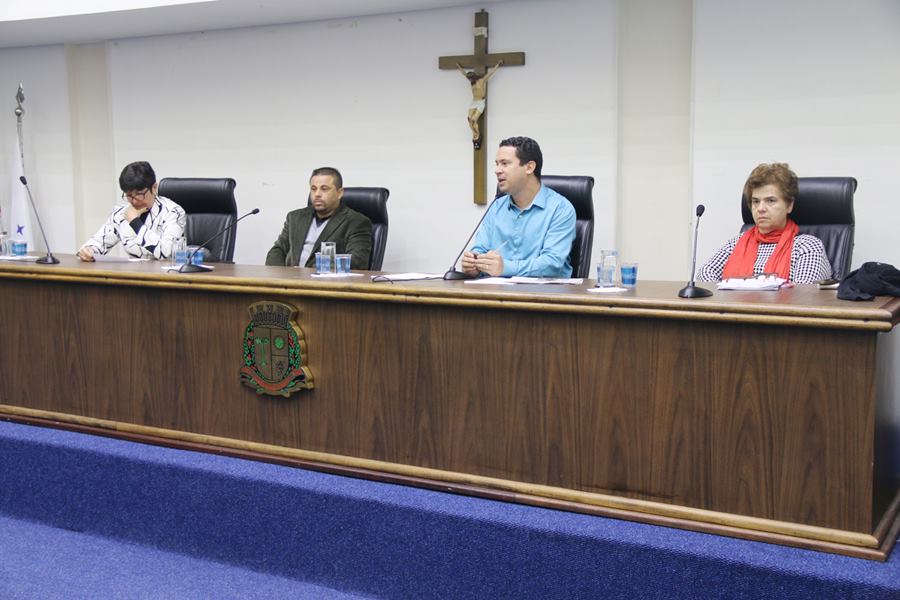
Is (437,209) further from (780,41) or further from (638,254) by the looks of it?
(780,41)

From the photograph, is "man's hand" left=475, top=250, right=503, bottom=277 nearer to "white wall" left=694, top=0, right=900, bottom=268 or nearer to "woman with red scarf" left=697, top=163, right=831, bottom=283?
"woman with red scarf" left=697, top=163, right=831, bottom=283

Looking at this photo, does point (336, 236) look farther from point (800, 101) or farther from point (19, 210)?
point (19, 210)

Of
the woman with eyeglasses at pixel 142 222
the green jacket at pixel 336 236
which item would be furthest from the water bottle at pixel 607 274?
the woman with eyeglasses at pixel 142 222

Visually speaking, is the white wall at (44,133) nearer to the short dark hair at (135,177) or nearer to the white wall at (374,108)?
the white wall at (374,108)

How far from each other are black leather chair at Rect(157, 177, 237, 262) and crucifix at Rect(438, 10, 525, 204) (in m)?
1.14

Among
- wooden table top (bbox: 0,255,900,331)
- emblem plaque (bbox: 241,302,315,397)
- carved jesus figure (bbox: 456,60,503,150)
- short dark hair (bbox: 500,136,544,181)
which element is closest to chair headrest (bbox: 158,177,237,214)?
carved jesus figure (bbox: 456,60,503,150)

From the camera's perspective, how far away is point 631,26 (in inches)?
154

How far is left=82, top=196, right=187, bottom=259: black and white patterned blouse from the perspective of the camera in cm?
358

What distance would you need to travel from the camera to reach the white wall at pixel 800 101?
3430mm

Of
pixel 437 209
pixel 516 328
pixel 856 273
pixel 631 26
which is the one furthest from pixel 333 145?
pixel 856 273

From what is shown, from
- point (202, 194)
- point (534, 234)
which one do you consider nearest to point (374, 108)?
A: point (202, 194)

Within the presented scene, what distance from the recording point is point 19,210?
5.46 m

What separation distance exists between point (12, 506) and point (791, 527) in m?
2.16

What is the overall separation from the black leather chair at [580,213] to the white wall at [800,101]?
73cm
